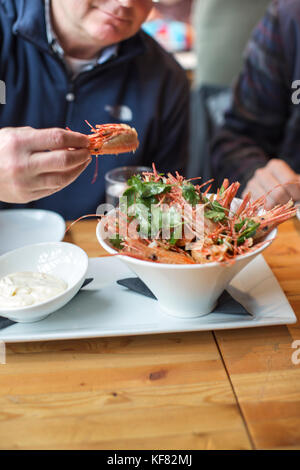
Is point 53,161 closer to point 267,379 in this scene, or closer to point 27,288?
point 27,288

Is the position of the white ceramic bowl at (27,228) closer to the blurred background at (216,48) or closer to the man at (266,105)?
the man at (266,105)

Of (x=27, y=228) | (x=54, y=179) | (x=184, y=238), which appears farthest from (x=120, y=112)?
(x=184, y=238)

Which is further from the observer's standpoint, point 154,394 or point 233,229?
point 233,229

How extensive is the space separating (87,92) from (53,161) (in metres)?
0.83

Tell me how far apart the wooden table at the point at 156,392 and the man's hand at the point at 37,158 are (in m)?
0.34

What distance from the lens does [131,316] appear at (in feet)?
2.84

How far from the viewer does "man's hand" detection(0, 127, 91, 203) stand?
855mm

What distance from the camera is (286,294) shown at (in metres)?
0.98

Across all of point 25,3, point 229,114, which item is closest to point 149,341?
point 25,3

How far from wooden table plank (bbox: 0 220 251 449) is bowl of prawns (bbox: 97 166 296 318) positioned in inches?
4.4

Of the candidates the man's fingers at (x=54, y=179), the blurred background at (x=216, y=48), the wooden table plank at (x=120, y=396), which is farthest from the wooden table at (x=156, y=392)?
the blurred background at (x=216, y=48)

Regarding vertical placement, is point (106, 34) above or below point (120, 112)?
above

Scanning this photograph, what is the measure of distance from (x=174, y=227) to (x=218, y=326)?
0.22 metres
